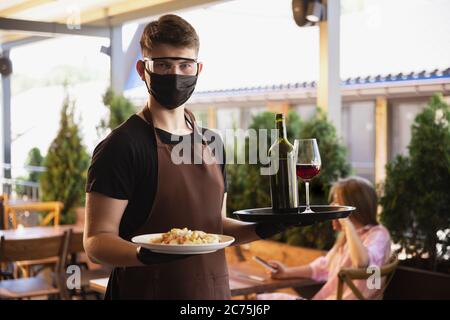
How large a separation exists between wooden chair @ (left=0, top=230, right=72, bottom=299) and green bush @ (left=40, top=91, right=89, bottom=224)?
5.43 ft

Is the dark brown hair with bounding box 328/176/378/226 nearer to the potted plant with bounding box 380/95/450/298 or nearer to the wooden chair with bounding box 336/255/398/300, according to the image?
the wooden chair with bounding box 336/255/398/300

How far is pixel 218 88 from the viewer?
30.5 feet

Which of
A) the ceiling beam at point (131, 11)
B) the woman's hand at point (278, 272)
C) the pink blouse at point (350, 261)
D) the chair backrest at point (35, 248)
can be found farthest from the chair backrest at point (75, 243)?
the ceiling beam at point (131, 11)

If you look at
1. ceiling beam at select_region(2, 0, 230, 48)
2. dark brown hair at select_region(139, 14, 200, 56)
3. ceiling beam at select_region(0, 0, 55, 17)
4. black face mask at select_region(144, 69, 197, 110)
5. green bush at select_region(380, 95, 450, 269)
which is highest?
ceiling beam at select_region(0, 0, 55, 17)

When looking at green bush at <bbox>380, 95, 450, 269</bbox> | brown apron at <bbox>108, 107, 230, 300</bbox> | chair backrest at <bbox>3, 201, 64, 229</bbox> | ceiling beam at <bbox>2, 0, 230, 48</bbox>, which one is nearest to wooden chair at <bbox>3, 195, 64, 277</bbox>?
chair backrest at <bbox>3, 201, 64, 229</bbox>

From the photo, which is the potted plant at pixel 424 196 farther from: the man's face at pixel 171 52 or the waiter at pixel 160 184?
the man's face at pixel 171 52

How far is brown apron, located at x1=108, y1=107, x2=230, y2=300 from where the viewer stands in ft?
5.74

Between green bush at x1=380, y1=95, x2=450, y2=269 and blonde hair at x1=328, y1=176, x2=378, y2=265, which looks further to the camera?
green bush at x1=380, y1=95, x2=450, y2=269

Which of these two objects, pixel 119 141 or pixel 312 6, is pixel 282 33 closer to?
pixel 312 6

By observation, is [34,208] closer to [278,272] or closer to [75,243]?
[75,243]

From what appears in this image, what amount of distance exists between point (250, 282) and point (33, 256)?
1449 mm

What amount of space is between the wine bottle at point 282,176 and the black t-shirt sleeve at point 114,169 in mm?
396

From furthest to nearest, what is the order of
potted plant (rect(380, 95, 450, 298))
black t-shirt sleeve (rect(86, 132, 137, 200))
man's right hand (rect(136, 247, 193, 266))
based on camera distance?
potted plant (rect(380, 95, 450, 298))
black t-shirt sleeve (rect(86, 132, 137, 200))
man's right hand (rect(136, 247, 193, 266))
